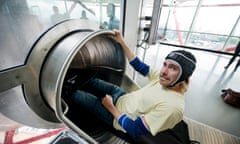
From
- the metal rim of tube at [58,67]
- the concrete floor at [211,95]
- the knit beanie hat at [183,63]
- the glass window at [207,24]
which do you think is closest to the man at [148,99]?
the knit beanie hat at [183,63]

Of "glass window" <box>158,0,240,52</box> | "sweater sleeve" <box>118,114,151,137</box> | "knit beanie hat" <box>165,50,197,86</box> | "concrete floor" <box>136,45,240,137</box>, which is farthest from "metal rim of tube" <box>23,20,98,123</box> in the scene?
"glass window" <box>158,0,240,52</box>

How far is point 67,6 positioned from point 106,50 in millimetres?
410

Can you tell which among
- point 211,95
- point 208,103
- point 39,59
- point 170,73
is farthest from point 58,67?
point 211,95

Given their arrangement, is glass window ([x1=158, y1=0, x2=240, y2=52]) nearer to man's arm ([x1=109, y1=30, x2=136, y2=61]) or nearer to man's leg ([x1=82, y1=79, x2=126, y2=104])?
man's arm ([x1=109, y1=30, x2=136, y2=61])

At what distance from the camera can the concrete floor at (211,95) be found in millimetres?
1441

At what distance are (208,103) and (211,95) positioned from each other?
0.89 feet

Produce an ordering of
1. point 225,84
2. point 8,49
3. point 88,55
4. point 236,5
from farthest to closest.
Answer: point 236,5, point 225,84, point 88,55, point 8,49

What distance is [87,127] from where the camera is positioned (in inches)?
36.2

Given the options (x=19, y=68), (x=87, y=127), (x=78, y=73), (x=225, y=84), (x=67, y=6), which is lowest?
(x=225, y=84)

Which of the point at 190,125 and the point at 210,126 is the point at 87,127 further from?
the point at 210,126

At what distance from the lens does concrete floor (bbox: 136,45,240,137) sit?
4.73 ft

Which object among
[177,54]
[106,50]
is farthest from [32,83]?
[177,54]

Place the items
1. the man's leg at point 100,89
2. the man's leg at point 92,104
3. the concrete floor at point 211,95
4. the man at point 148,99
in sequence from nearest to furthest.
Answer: the man at point 148,99, the man's leg at point 92,104, the man's leg at point 100,89, the concrete floor at point 211,95

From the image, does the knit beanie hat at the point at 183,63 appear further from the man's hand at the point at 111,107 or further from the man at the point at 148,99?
the man's hand at the point at 111,107
